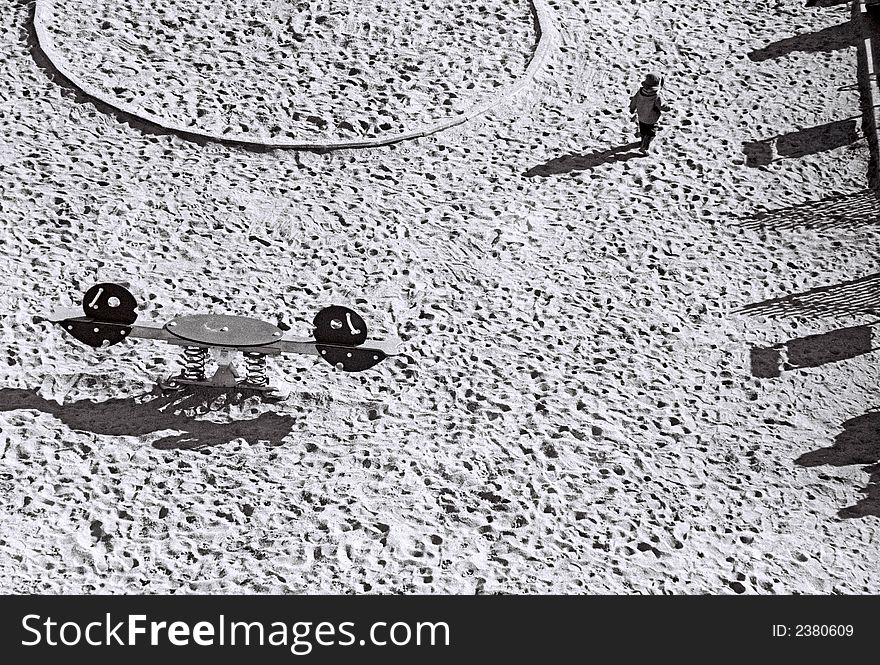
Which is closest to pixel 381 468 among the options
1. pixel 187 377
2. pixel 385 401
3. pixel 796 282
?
pixel 385 401

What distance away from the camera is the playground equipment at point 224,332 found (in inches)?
579

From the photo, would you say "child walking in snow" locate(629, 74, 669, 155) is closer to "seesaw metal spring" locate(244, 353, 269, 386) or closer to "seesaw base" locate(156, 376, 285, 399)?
"seesaw metal spring" locate(244, 353, 269, 386)

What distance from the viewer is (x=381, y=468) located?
14477 millimetres

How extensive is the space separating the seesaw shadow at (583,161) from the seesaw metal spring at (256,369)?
524 centimetres

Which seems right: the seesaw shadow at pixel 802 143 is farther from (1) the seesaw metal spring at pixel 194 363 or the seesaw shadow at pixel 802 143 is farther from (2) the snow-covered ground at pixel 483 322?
(1) the seesaw metal spring at pixel 194 363

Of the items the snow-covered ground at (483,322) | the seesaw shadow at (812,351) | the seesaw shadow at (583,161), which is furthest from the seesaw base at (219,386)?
the seesaw shadow at (812,351)

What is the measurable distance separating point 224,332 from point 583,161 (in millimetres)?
6595

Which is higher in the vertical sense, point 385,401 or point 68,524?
point 385,401

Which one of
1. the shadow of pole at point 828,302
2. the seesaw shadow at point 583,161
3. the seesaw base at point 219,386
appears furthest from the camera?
the seesaw shadow at point 583,161

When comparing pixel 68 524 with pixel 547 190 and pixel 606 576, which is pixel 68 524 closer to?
pixel 606 576

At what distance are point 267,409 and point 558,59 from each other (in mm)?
8602

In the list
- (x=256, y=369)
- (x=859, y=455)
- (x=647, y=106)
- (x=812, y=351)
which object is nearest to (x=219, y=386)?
(x=256, y=369)

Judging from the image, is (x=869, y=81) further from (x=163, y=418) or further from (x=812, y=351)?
(x=163, y=418)

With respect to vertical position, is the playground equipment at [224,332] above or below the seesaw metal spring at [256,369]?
above
